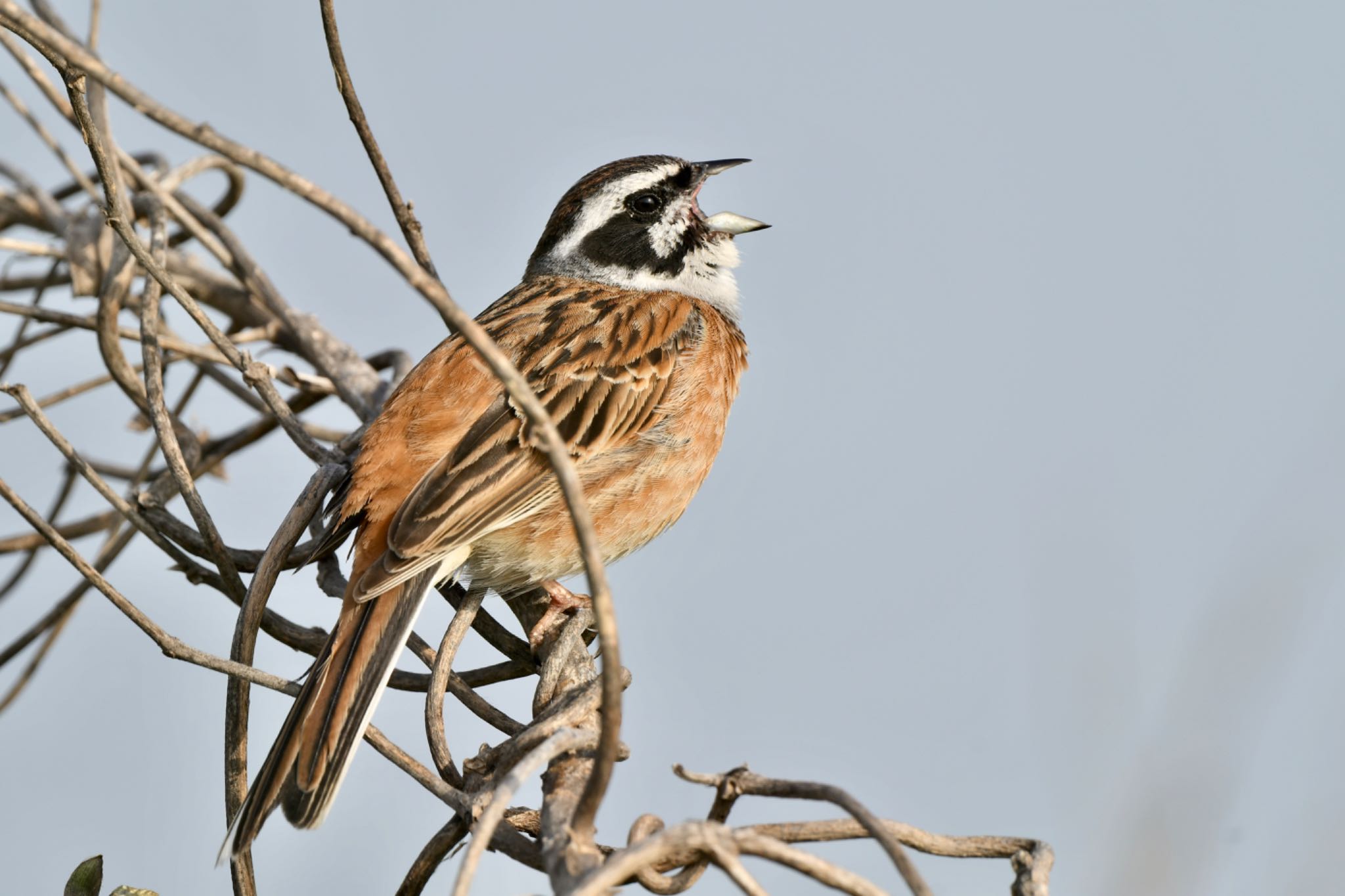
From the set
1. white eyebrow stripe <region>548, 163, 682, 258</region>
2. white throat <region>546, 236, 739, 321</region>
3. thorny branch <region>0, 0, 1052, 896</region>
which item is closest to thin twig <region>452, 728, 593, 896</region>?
thorny branch <region>0, 0, 1052, 896</region>

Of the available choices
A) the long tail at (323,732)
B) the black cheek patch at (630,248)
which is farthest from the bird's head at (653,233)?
the long tail at (323,732)

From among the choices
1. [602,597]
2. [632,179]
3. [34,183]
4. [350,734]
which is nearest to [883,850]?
[602,597]

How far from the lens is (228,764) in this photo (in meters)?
2.44

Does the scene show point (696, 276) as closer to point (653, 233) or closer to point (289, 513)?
point (653, 233)

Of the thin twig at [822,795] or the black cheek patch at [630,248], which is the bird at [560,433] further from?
the thin twig at [822,795]

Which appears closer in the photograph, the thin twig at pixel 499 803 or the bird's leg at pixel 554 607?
the thin twig at pixel 499 803

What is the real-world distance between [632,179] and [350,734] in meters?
2.46

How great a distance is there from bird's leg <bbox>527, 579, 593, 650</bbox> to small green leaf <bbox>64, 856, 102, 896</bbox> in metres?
1.13

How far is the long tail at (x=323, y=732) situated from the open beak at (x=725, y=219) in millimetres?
2075

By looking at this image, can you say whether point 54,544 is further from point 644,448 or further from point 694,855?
point 644,448

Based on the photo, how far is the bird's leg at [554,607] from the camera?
309cm

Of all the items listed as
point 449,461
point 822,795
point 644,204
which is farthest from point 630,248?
point 822,795

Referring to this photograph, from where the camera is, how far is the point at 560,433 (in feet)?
11.9

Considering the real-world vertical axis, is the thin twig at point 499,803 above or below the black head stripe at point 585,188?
below
